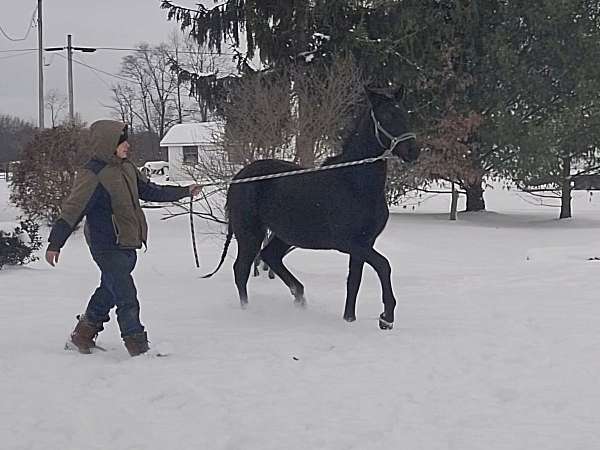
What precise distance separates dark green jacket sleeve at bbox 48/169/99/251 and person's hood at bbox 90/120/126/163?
0.18m

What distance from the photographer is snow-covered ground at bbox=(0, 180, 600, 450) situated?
14.1 feet

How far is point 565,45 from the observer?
76.5 ft

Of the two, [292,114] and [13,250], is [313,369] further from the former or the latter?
[292,114]

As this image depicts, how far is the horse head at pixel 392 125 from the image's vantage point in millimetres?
6891

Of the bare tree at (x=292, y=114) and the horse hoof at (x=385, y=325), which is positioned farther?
the bare tree at (x=292, y=114)

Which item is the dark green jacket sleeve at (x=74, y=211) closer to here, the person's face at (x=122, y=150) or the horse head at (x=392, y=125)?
the person's face at (x=122, y=150)

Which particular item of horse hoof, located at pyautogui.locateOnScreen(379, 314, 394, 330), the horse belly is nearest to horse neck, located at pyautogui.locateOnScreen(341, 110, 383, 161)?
the horse belly

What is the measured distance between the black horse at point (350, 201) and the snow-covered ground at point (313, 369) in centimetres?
61

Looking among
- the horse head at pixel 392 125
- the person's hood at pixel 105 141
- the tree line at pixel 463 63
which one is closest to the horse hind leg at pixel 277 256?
the horse head at pixel 392 125

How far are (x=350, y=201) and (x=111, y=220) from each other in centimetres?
218

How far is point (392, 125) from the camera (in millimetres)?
6969

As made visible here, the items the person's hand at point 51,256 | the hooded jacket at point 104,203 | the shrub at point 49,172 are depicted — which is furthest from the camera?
the shrub at point 49,172

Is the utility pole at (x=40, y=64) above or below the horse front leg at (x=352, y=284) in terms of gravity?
above

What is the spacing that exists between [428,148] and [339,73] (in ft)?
19.5
